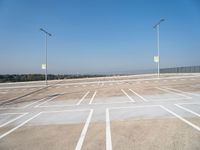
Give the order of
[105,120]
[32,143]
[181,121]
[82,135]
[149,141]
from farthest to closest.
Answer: [105,120] → [181,121] → [82,135] → [32,143] → [149,141]

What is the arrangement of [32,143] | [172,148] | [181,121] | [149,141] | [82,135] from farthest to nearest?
[181,121] → [82,135] → [32,143] → [149,141] → [172,148]

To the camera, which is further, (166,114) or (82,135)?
(166,114)

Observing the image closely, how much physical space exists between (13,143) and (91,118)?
9.66 feet

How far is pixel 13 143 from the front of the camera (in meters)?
4.91

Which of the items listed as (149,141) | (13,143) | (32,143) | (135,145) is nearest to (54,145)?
(32,143)

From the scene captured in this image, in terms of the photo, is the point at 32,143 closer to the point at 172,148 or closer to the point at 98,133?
the point at 98,133

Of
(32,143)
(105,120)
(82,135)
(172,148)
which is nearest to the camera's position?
(172,148)

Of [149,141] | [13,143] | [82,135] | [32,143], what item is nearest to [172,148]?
[149,141]

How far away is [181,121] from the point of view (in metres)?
5.95

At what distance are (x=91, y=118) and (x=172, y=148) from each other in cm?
357

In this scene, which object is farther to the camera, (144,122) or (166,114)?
(166,114)

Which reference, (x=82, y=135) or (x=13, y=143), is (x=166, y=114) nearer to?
(x=82, y=135)

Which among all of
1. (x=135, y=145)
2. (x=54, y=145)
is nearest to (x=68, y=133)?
→ (x=54, y=145)

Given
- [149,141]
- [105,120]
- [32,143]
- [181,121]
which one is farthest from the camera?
[105,120]
